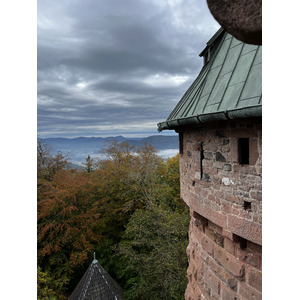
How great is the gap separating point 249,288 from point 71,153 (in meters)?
18.1

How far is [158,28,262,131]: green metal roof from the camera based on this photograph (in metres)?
2.10

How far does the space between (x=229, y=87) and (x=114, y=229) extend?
1444cm

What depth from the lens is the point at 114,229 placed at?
51.0ft

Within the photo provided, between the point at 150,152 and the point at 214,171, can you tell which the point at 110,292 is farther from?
the point at 150,152

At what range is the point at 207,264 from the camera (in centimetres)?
321

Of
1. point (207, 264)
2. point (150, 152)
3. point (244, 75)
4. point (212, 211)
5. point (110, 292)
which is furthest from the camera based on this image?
point (150, 152)

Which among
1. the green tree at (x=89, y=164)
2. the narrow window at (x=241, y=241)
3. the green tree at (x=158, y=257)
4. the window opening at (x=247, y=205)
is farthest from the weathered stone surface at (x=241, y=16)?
the green tree at (x=89, y=164)

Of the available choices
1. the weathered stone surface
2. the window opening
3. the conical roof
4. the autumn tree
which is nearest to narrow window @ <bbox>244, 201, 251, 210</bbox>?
the window opening

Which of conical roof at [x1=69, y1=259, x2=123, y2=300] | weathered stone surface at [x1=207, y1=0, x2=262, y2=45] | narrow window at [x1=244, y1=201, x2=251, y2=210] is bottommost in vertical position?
conical roof at [x1=69, y1=259, x2=123, y2=300]

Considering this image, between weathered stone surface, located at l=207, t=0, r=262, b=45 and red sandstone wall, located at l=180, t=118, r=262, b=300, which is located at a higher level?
weathered stone surface, located at l=207, t=0, r=262, b=45

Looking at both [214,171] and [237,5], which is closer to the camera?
[237,5]

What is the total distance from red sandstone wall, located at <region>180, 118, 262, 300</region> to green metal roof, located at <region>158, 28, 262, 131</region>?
0.82ft

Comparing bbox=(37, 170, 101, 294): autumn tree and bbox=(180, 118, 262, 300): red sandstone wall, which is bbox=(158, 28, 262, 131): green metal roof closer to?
bbox=(180, 118, 262, 300): red sandstone wall
